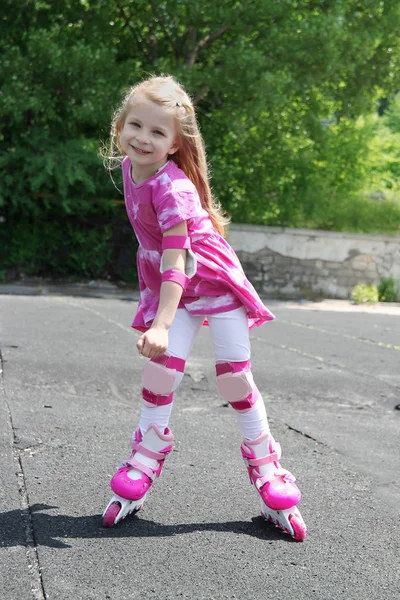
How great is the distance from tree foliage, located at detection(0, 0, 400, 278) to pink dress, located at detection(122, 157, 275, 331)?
36.1 ft

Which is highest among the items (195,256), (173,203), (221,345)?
(173,203)

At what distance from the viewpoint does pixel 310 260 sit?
16.1 metres

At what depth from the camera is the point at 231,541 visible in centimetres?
262

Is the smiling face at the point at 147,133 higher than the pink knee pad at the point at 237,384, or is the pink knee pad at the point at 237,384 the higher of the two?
the smiling face at the point at 147,133

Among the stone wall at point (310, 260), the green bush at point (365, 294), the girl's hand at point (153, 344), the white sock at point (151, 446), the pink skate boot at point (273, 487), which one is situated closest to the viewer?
the girl's hand at point (153, 344)

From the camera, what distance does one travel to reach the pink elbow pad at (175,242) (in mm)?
2639

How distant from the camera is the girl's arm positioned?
2.50 m

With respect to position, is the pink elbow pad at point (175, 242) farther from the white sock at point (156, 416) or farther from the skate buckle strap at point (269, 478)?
the skate buckle strap at point (269, 478)

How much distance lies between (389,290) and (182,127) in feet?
44.7

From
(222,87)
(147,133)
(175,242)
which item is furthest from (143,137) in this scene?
(222,87)

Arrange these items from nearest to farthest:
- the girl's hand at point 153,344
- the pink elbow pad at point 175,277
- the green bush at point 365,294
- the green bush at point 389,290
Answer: the girl's hand at point 153,344 → the pink elbow pad at point 175,277 → the green bush at point 365,294 → the green bush at point 389,290

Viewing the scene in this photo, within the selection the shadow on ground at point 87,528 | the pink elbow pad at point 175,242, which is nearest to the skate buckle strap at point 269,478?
the shadow on ground at point 87,528

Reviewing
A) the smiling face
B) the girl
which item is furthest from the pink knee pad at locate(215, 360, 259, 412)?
the smiling face

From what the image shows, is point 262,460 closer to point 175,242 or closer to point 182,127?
point 175,242
